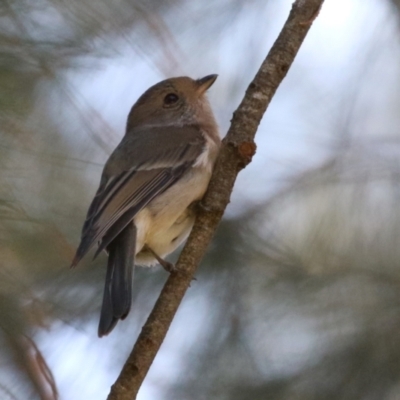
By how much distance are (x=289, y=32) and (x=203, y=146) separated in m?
0.96

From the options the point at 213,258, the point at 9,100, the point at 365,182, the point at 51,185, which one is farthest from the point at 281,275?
the point at 9,100

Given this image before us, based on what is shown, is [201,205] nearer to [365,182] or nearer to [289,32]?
[289,32]

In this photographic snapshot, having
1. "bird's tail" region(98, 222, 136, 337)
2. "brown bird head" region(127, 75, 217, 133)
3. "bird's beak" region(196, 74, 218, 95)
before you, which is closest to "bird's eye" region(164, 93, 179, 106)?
"brown bird head" region(127, 75, 217, 133)

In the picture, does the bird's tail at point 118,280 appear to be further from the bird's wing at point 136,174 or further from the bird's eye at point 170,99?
the bird's eye at point 170,99

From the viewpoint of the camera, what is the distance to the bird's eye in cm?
487

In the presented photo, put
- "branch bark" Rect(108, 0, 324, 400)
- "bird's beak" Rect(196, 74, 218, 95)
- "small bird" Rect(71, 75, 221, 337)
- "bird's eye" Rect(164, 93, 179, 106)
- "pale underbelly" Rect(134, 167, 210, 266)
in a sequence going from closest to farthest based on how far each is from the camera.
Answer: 1. "branch bark" Rect(108, 0, 324, 400)
2. "small bird" Rect(71, 75, 221, 337)
3. "pale underbelly" Rect(134, 167, 210, 266)
4. "bird's beak" Rect(196, 74, 218, 95)
5. "bird's eye" Rect(164, 93, 179, 106)

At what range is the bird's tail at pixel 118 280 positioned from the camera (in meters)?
3.22

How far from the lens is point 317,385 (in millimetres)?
3857

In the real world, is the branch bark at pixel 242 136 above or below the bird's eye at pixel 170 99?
above

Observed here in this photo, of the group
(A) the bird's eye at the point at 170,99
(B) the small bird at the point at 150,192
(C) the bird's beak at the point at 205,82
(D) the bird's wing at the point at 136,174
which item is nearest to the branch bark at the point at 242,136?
(B) the small bird at the point at 150,192

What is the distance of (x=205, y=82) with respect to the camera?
15.5ft

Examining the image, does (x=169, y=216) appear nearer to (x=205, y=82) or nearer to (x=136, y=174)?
(x=136, y=174)

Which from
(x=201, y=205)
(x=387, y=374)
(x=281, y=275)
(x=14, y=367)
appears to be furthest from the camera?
(x=281, y=275)

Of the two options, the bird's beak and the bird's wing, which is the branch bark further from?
the bird's beak
